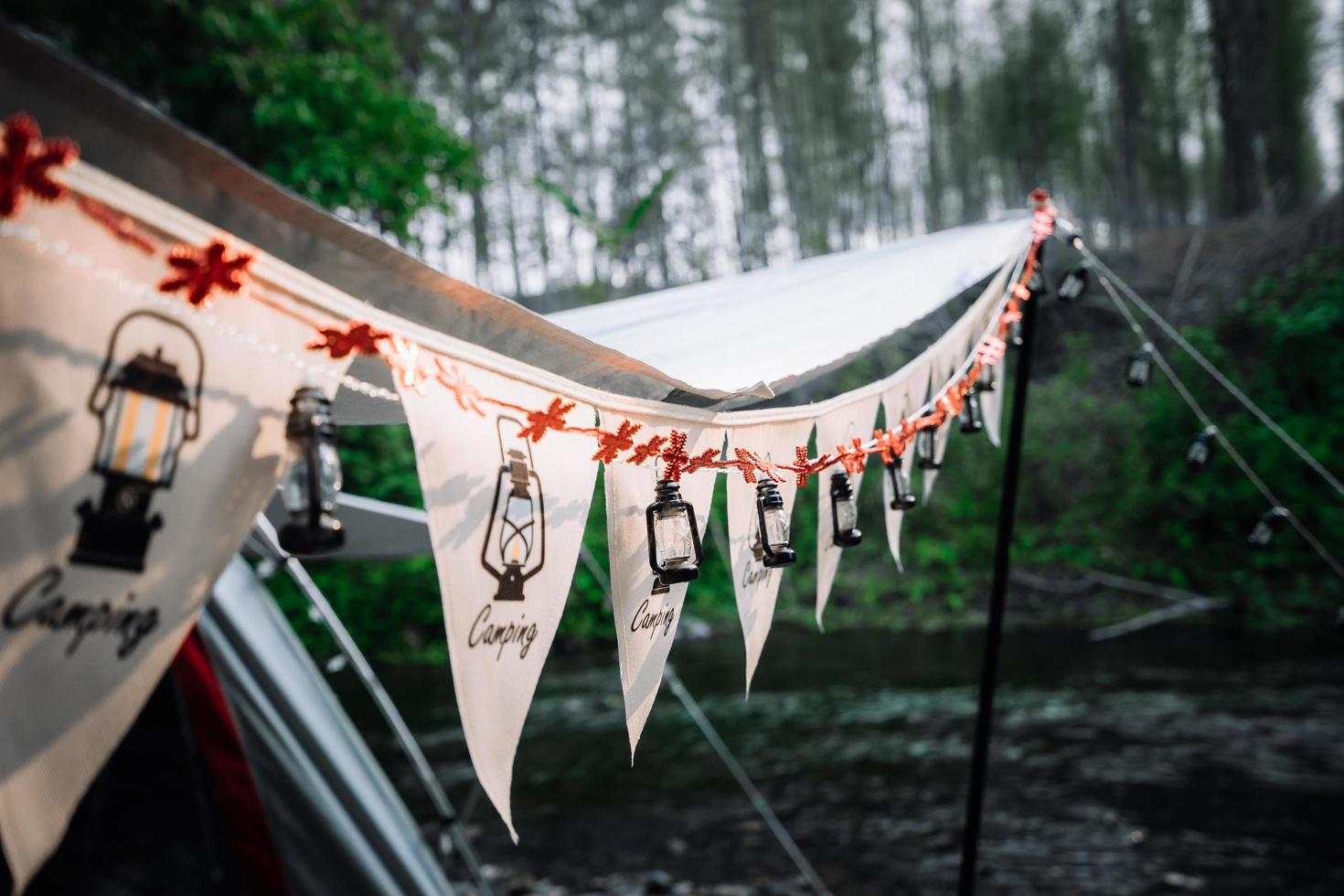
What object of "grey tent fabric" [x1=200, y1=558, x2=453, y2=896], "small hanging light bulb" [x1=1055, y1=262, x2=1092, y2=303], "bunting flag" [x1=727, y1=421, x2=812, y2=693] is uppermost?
"small hanging light bulb" [x1=1055, y1=262, x2=1092, y2=303]

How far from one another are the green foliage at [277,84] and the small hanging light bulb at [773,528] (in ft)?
23.6

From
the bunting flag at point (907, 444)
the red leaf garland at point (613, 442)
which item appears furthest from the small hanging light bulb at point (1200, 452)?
the red leaf garland at point (613, 442)

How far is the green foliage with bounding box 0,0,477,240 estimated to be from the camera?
7262mm

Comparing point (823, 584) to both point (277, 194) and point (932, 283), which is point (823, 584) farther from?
point (277, 194)

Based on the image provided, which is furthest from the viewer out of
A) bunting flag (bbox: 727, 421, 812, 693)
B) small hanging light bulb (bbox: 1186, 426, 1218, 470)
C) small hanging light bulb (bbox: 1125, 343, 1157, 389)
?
small hanging light bulb (bbox: 1125, 343, 1157, 389)

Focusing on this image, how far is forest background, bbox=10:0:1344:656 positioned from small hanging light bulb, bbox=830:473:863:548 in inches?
14.0

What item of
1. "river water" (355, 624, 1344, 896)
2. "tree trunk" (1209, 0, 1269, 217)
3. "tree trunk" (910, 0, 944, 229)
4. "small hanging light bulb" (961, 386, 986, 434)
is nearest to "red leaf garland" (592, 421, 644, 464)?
"small hanging light bulb" (961, 386, 986, 434)

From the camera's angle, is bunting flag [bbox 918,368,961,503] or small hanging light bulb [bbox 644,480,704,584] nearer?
small hanging light bulb [bbox 644,480,704,584]

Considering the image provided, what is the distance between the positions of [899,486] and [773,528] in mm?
741

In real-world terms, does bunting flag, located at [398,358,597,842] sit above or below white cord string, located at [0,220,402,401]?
below

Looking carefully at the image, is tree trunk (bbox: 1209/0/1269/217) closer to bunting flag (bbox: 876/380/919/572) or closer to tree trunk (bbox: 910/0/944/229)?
tree trunk (bbox: 910/0/944/229)

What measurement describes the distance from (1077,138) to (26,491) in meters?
28.3

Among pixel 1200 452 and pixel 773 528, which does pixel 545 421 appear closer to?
pixel 773 528

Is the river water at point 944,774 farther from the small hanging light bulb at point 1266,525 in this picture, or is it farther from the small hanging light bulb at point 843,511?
the small hanging light bulb at point 843,511
